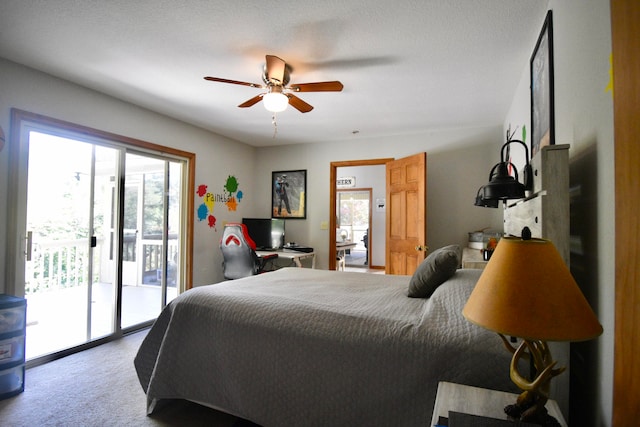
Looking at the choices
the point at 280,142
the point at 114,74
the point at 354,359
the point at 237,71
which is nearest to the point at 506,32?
the point at 237,71

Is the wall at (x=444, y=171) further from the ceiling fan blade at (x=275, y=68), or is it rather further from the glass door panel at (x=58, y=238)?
the glass door panel at (x=58, y=238)

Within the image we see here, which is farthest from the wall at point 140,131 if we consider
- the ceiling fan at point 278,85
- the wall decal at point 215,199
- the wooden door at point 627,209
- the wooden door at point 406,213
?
the wooden door at point 627,209

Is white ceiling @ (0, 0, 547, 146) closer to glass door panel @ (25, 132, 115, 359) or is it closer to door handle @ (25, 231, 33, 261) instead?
glass door panel @ (25, 132, 115, 359)

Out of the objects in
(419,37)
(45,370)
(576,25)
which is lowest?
(45,370)

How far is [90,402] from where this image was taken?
203cm

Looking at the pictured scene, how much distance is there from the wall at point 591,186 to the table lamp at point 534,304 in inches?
10.7

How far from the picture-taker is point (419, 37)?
204cm

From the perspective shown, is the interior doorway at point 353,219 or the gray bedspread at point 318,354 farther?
the interior doorway at point 353,219

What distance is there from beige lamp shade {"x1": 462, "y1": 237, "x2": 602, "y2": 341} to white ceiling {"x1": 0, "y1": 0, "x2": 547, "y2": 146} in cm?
158

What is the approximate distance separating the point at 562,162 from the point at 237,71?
230 centimetres

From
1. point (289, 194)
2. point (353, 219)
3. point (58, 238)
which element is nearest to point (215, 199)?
point (289, 194)

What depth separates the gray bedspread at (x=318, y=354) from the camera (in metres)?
1.22

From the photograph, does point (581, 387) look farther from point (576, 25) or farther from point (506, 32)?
point (506, 32)

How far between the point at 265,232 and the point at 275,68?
2.88 metres
